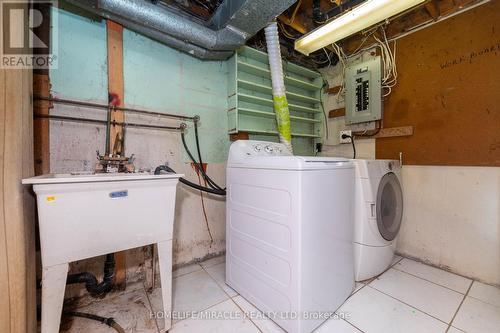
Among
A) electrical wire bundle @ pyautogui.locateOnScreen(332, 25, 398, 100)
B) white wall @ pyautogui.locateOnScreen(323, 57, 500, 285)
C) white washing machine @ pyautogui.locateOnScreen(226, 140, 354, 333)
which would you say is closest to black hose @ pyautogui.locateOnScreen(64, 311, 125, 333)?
white washing machine @ pyautogui.locateOnScreen(226, 140, 354, 333)

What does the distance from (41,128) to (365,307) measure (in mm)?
2328

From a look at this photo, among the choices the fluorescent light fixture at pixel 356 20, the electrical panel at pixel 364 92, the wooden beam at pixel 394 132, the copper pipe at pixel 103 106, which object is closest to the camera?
the copper pipe at pixel 103 106

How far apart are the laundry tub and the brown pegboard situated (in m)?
2.19

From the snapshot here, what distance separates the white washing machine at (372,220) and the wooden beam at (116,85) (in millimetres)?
1749

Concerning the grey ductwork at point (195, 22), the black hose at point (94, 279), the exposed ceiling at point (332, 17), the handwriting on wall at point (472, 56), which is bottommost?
the black hose at point (94, 279)

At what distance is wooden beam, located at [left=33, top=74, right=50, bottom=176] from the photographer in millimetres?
1229

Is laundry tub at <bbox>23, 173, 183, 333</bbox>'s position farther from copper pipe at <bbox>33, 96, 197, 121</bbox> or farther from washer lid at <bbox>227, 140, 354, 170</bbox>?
copper pipe at <bbox>33, 96, 197, 121</bbox>

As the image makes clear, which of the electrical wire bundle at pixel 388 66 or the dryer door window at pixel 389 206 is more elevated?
the electrical wire bundle at pixel 388 66

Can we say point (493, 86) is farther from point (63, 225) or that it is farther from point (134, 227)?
point (63, 225)

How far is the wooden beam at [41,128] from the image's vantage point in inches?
48.4

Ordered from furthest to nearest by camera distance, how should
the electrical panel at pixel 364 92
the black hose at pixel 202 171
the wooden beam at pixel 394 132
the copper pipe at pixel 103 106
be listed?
the electrical panel at pixel 364 92 → the wooden beam at pixel 394 132 → the black hose at pixel 202 171 → the copper pipe at pixel 103 106

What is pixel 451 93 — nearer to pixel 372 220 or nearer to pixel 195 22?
pixel 372 220

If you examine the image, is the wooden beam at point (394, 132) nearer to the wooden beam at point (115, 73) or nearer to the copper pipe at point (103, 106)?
the copper pipe at point (103, 106)

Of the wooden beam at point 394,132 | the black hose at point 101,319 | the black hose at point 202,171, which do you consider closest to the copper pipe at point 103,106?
the black hose at point 202,171
